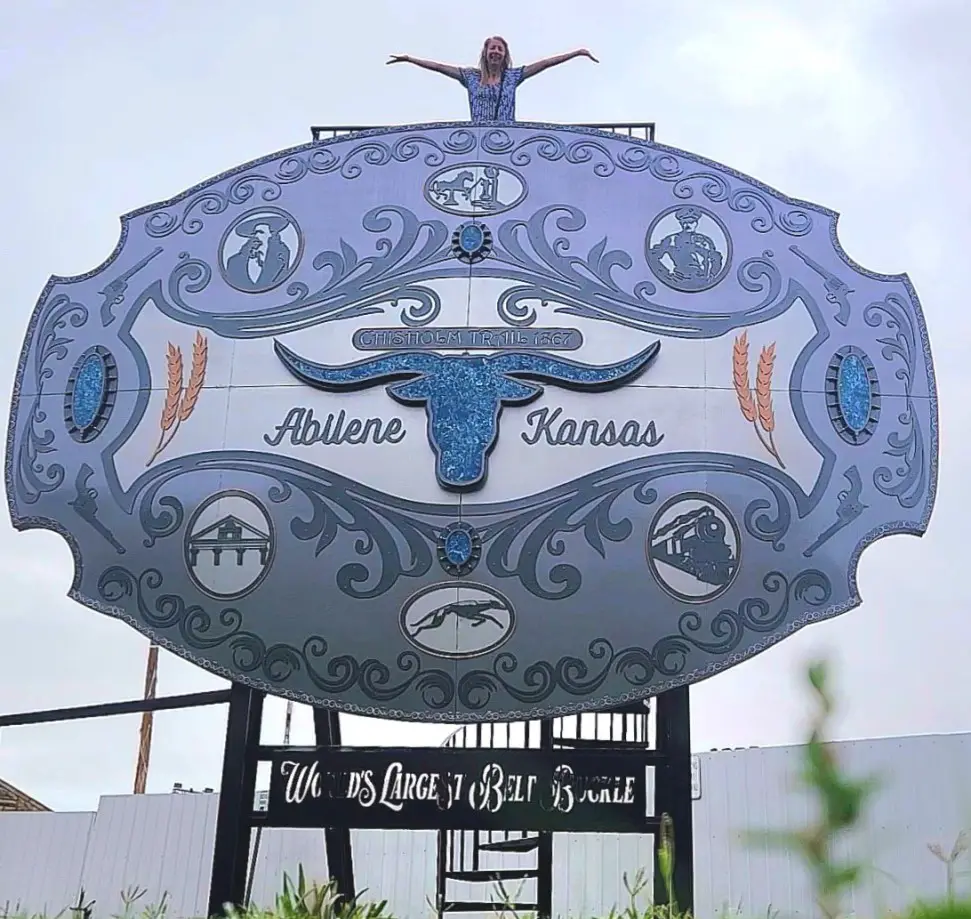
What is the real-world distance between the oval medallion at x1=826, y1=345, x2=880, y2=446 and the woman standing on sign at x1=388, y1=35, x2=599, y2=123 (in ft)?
9.55

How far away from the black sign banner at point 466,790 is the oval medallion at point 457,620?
1.82ft

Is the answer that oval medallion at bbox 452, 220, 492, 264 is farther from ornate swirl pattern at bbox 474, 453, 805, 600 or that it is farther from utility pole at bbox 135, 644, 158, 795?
utility pole at bbox 135, 644, 158, 795

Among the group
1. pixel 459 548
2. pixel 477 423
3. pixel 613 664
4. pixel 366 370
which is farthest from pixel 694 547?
pixel 366 370

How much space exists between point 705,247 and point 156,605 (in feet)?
13.0

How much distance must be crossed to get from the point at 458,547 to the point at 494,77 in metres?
3.67

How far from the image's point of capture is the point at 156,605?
21.7 ft

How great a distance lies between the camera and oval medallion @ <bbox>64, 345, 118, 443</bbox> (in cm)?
718

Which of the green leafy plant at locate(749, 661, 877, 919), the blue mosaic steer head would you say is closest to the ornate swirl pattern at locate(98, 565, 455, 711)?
the blue mosaic steer head

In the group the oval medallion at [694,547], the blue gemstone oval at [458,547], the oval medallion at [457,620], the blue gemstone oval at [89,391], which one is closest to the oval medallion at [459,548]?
the blue gemstone oval at [458,547]

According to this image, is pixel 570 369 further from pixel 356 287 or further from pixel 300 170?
Result: pixel 300 170

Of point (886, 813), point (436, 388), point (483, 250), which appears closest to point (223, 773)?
point (436, 388)

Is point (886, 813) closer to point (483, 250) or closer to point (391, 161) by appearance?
point (483, 250)

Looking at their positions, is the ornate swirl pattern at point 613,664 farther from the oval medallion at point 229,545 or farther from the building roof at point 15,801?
the building roof at point 15,801

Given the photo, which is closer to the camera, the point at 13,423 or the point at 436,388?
the point at 436,388
